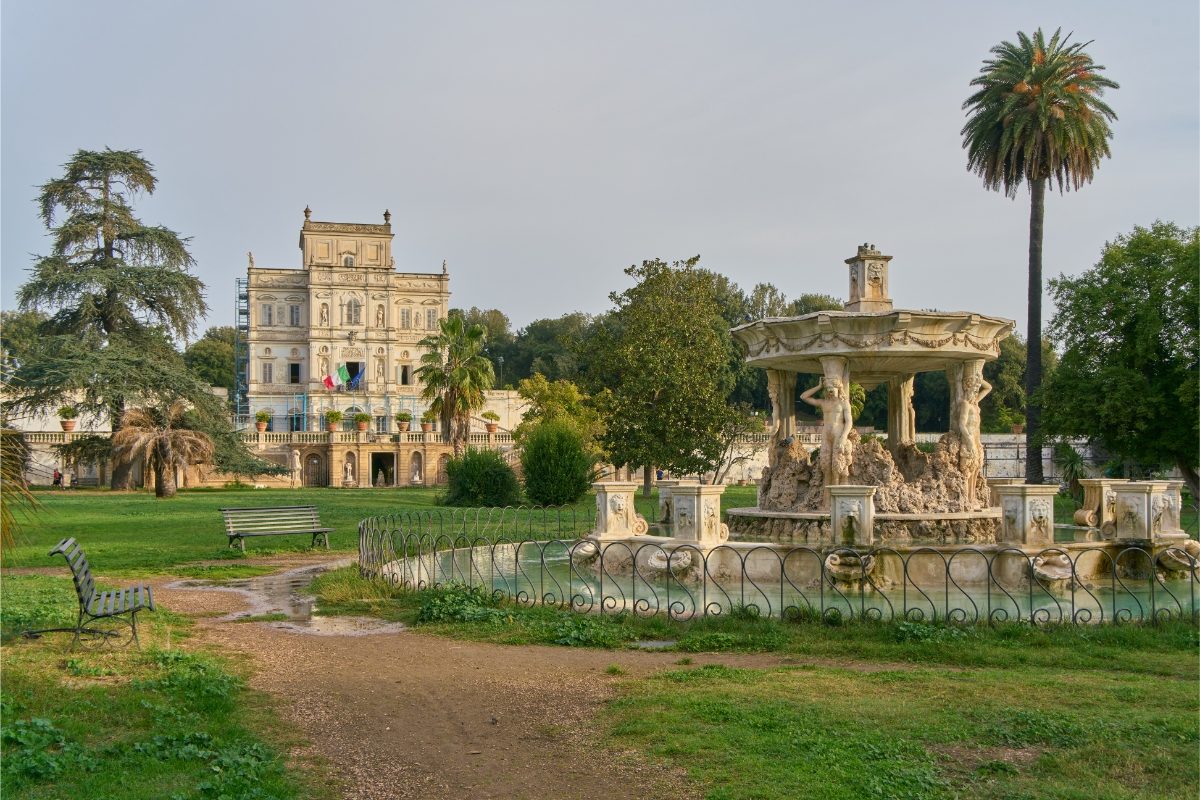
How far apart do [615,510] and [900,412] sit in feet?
20.3

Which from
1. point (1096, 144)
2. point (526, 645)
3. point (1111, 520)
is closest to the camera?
point (526, 645)

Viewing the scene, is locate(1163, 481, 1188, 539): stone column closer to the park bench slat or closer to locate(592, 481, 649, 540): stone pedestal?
locate(592, 481, 649, 540): stone pedestal

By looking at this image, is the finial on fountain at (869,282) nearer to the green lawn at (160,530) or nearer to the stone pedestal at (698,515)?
A: the stone pedestal at (698,515)

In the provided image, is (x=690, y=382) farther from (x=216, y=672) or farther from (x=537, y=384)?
(x=216, y=672)

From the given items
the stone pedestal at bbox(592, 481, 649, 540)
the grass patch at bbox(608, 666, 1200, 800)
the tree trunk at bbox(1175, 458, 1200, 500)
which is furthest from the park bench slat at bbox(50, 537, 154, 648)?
the tree trunk at bbox(1175, 458, 1200, 500)

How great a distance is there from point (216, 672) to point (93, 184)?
42.4 m

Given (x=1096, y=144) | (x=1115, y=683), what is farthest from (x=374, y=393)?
(x=1115, y=683)

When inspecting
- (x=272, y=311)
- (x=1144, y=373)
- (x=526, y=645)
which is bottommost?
(x=526, y=645)

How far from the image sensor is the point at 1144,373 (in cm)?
2938

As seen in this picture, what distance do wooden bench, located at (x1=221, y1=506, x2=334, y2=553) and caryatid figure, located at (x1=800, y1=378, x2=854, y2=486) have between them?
8925 mm

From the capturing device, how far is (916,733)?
5.84 meters

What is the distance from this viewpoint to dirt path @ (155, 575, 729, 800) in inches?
211

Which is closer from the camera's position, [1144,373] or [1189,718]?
[1189,718]

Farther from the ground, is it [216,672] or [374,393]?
[374,393]
